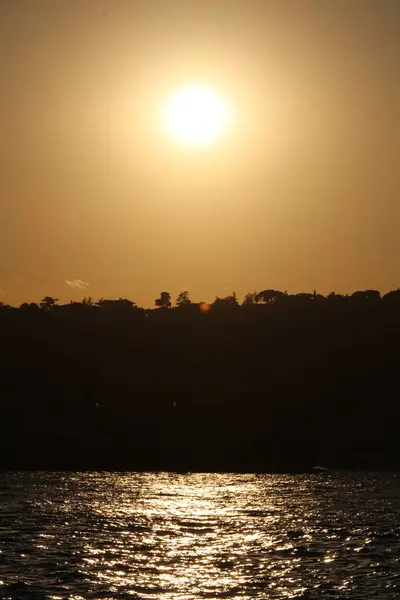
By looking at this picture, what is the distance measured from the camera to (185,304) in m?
159

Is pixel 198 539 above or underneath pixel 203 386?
underneath

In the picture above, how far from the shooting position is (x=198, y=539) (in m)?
48.8

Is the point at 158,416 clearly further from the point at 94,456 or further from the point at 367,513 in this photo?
the point at 367,513

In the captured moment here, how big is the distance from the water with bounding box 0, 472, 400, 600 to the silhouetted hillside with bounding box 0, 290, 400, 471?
24167mm

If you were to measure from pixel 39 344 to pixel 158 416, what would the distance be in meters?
25.3

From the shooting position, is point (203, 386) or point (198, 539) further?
point (203, 386)

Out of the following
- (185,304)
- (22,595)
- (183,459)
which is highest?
(185,304)

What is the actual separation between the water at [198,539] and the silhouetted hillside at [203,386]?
79.3 feet

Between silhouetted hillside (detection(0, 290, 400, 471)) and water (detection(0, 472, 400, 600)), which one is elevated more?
silhouetted hillside (detection(0, 290, 400, 471))

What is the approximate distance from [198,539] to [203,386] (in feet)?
260

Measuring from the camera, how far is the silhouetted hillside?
4286 inches

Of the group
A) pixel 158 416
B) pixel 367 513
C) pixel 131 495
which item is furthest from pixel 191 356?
pixel 367 513

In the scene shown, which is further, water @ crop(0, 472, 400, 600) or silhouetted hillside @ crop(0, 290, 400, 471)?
silhouetted hillside @ crop(0, 290, 400, 471)

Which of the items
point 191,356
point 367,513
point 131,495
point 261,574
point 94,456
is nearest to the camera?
point 261,574
